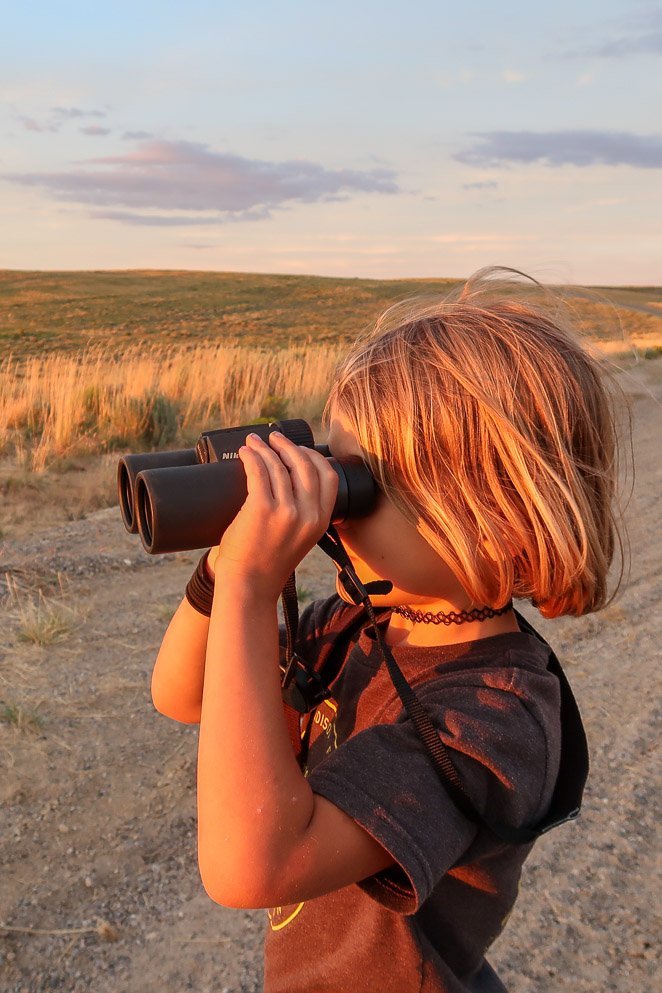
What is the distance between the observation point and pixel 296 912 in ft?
4.35

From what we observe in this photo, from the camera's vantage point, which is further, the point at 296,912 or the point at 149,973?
the point at 149,973

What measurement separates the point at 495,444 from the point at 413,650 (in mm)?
345

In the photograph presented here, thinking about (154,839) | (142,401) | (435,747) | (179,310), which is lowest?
(179,310)

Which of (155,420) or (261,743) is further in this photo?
(155,420)

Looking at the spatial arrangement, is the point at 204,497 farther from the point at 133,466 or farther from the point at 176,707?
the point at 176,707

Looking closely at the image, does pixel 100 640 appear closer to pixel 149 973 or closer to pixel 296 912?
pixel 149 973

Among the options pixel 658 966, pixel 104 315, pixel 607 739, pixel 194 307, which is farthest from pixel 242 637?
pixel 194 307

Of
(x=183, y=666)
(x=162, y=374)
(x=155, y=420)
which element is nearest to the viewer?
(x=183, y=666)

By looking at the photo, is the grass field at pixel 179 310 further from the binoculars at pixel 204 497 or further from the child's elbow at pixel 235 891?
the child's elbow at pixel 235 891

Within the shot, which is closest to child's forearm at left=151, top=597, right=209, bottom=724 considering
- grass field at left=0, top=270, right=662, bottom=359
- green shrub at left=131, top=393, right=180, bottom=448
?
green shrub at left=131, top=393, right=180, bottom=448

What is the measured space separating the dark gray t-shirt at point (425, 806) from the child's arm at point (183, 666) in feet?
0.72

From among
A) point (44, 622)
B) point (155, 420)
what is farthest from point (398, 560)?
point (155, 420)

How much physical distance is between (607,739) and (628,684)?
0.47 meters

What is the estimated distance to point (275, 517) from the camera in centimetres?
108
